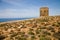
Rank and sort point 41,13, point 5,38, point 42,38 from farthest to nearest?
1. point 41,13
2. point 5,38
3. point 42,38

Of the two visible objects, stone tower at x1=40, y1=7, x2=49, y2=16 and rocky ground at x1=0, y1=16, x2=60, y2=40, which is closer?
rocky ground at x1=0, y1=16, x2=60, y2=40

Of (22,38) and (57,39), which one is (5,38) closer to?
(22,38)

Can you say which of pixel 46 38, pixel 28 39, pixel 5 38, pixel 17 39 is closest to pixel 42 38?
pixel 46 38

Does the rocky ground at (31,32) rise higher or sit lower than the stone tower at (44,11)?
lower

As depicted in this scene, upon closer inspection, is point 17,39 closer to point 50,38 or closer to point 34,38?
point 34,38

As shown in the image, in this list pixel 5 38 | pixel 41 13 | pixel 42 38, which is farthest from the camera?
pixel 41 13

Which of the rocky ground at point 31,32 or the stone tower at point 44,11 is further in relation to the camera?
the stone tower at point 44,11

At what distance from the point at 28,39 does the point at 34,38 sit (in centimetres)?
78

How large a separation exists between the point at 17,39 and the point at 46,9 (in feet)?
149

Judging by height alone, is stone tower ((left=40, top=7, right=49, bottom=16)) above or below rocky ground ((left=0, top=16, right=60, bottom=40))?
above

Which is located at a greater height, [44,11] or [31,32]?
[44,11]

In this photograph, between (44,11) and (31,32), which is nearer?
(31,32)

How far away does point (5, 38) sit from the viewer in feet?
40.3

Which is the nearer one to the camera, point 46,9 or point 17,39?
point 17,39
